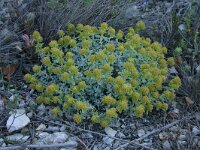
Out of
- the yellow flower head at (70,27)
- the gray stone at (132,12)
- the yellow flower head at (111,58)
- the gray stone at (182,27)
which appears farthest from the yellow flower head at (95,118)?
the gray stone at (182,27)

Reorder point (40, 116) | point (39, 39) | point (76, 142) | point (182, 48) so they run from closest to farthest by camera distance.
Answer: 1. point (76, 142)
2. point (40, 116)
3. point (39, 39)
4. point (182, 48)

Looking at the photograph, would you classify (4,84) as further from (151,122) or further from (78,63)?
(151,122)

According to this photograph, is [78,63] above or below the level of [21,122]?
above

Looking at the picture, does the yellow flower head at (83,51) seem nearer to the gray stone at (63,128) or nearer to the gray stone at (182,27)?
the gray stone at (63,128)

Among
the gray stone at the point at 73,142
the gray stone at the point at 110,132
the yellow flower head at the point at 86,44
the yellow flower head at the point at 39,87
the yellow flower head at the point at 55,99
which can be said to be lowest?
the gray stone at the point at 110,132

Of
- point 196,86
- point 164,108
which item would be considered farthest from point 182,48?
point 164,108

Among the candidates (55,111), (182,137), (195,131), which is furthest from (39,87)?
(195,131)

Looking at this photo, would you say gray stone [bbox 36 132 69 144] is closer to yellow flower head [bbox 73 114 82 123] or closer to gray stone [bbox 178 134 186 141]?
yellow flower head [bbox 73 114 82 123]
